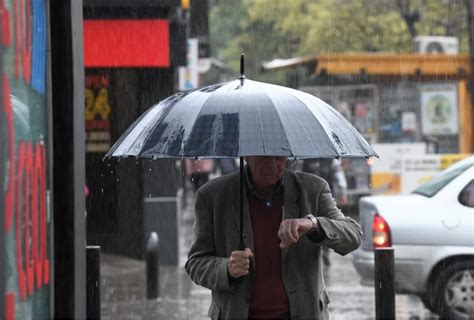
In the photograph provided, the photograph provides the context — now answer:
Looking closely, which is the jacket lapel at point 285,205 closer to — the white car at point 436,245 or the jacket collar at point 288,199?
the jacket collar at point 288,199

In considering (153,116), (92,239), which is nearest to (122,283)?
(92,239)

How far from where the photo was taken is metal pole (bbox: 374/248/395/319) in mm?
7355

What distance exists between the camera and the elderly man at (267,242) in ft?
15.0

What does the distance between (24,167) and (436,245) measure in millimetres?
6811

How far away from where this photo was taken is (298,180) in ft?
15.7

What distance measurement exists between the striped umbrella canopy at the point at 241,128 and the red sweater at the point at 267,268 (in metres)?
0.39

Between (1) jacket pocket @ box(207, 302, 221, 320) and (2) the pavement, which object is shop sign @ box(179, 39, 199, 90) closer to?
(2) the pavement

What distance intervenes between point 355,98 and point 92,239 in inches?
376

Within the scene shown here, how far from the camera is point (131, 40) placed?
617 inches

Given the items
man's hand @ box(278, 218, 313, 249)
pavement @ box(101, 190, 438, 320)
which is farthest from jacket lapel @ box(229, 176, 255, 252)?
pavement @ box(101, 190, 438, 320)

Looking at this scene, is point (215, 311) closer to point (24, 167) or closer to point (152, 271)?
point (24, 167)

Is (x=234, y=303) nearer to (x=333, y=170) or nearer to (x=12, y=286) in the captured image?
(x=12, y=286)

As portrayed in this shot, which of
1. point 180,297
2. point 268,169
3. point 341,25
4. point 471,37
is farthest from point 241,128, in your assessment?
point 341,25

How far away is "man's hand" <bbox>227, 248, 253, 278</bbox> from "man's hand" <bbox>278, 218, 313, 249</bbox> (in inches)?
6.6
